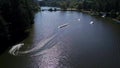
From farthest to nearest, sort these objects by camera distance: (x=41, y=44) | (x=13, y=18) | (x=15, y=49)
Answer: (x=13, y=18) < (x=41, y=44) < (x=15, y=49)

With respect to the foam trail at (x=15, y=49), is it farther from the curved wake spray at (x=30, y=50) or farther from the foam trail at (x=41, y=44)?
the foam trail at (x=41, y=44)

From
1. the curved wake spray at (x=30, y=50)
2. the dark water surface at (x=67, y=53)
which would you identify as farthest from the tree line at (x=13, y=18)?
the dark water surface at (x=67, y=53)

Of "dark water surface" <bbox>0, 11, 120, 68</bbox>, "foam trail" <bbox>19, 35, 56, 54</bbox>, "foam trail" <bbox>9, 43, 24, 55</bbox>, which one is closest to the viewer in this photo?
"dark water surface" <bbox>0, 11, 120, 68</bbox>

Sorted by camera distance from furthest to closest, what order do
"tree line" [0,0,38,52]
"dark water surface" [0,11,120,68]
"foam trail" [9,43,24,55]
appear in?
"tree line" [0,0,38,52]
"foam trail" [9,43,24,55]
"dark water surface" [0,11,120,68]

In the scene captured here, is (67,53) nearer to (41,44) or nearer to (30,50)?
(30,50)

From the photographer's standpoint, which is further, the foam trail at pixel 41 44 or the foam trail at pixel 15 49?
the foam trail at pixel 41 44

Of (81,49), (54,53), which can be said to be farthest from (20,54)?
(81,49)

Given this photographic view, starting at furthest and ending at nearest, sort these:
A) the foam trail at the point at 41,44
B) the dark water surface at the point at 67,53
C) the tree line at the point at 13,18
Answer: the tree line at the point at 13,18, the foam trail at the point at 41,44, the dark water surface at the point at 67,53

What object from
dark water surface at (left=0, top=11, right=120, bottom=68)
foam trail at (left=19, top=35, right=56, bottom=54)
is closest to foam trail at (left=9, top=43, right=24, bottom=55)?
dark water surface at (left=0, top=11, right=120, bottom=68)

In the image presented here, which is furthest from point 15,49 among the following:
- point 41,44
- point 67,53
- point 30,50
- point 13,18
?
point 13,18

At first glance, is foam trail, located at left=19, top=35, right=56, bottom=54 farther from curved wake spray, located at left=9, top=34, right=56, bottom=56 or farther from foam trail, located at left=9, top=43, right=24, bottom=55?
foam trail, located at left=9, top=43, right=24, bottom=55

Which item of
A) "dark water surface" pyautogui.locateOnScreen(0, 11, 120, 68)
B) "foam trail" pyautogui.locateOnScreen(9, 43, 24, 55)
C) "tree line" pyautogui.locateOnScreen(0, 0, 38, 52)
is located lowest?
"dark water surface" pyautogui.locateOnScreen(0, 11, 120, 68)

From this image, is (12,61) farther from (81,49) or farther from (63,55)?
(81,49)
